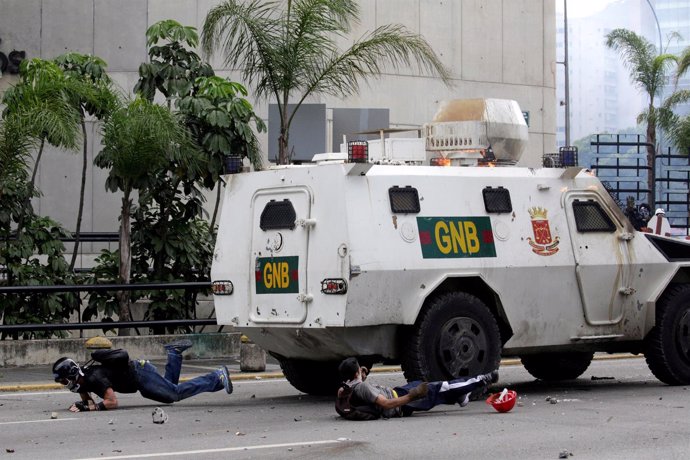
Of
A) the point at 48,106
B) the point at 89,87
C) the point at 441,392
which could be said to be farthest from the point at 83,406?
the point at 89,87

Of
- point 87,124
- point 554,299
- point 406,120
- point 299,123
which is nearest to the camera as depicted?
point 554,299

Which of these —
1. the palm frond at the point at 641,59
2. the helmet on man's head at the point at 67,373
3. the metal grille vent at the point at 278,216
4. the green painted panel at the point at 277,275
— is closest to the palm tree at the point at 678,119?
the palm frond at the point at 641,59

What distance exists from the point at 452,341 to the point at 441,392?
109cm

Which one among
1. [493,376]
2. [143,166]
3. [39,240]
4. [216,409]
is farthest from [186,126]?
[493,376]

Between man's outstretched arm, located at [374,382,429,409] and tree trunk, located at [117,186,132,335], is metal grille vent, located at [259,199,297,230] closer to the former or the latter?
man's outstretched arm, located at [374,382,429,409]

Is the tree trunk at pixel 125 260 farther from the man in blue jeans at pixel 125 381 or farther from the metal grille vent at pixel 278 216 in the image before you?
the metal grille vent at pixel 278 216

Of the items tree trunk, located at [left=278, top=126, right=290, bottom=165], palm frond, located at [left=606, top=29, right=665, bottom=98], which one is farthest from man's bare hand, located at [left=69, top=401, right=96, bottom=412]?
palm frond, located at [left=606, top=29, right=665, bottom=98]

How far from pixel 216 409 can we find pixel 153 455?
342 cm

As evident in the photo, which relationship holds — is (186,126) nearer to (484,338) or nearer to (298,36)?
(298,36)

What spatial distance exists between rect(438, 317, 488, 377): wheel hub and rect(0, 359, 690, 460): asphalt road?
Answer: 372mm

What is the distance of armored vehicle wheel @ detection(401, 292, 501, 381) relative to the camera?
12391mm

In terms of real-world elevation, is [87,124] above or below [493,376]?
above

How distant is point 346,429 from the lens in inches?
426

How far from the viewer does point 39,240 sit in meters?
19.4
